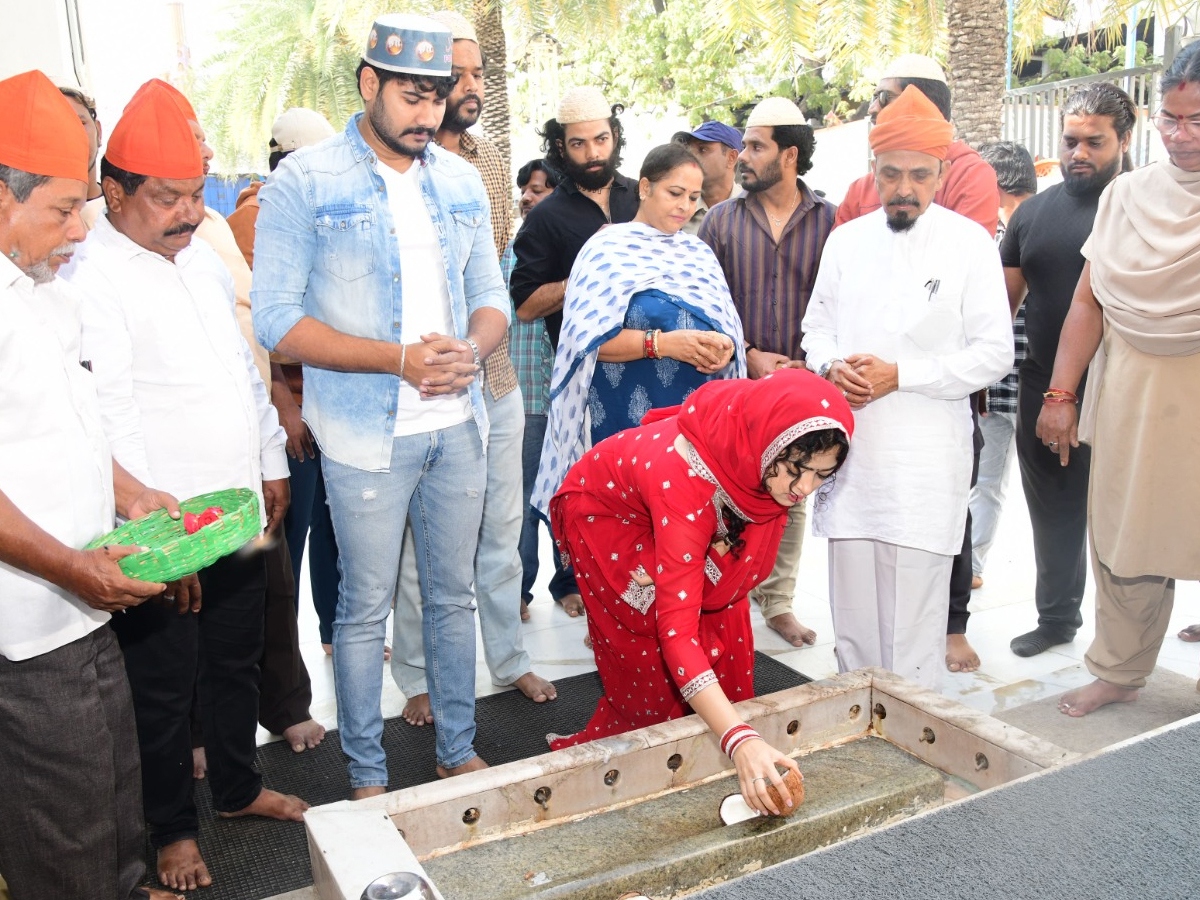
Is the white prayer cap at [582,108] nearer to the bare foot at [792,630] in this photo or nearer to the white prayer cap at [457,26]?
the white prayer cap at [457,26]

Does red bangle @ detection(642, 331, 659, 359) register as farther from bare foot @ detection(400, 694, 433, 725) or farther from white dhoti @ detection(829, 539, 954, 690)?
bare foot @ detection(400, 694, 433, 725)

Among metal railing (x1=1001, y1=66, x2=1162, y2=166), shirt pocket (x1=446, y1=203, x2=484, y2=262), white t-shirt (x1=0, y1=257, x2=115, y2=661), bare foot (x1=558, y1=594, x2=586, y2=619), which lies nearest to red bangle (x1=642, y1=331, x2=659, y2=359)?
shirt pocket (x1=446, y1=203, x2=484, y2=262)

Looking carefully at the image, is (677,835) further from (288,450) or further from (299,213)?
(288,450)

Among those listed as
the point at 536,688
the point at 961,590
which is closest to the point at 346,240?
the point at 536,688

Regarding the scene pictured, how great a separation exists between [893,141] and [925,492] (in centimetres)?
98

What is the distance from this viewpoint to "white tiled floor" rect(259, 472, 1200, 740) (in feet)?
11.9

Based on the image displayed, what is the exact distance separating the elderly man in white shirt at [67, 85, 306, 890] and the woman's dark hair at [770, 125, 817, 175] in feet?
7.24

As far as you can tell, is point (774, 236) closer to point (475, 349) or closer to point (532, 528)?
point (532, 528)

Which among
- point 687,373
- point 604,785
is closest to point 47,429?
point 604,785

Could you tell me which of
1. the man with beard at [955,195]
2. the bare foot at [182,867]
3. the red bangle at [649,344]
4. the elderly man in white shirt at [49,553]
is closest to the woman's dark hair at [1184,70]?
the man with beard at [955,195]

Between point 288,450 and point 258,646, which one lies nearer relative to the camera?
point 258,646

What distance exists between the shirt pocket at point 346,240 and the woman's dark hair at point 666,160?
3.50 ft

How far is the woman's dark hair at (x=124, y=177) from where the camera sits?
7.79 feet

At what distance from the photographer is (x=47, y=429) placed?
190cm
